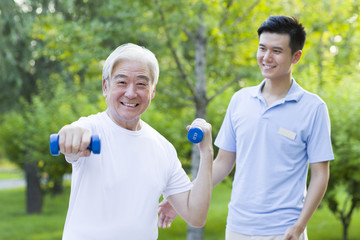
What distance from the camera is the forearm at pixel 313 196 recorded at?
2.44 meters

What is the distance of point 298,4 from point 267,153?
441 cm

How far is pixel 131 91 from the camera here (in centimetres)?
191

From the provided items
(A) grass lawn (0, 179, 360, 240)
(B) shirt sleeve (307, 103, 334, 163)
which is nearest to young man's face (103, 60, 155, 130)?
(B) shirt sleeve (307, 103, 334, 163)

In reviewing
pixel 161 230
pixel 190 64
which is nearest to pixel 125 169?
pixel 190 64

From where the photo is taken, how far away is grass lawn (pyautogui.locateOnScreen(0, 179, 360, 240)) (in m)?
8.95

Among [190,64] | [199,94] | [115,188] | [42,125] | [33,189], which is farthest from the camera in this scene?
[33,189]

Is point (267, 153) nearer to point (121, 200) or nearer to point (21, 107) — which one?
point (121, 200)

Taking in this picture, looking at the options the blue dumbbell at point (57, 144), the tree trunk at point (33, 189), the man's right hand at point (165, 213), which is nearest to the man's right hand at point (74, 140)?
the blue dumbbell at point (57, 144)

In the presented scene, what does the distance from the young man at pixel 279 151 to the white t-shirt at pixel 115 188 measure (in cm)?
48

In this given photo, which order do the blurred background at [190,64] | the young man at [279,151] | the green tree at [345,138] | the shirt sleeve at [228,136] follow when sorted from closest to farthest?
the young man at [279,151] < the shirt sleeve at [228,136] < the blurred background at [190,64] < the green tree at [345,138]

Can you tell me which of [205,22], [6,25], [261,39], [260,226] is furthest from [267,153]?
[6,25]

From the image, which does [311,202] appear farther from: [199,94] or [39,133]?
[39,133]

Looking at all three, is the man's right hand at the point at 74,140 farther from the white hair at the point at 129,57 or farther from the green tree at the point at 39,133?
the green tree at the point at 39,133

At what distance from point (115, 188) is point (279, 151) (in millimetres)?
1054
